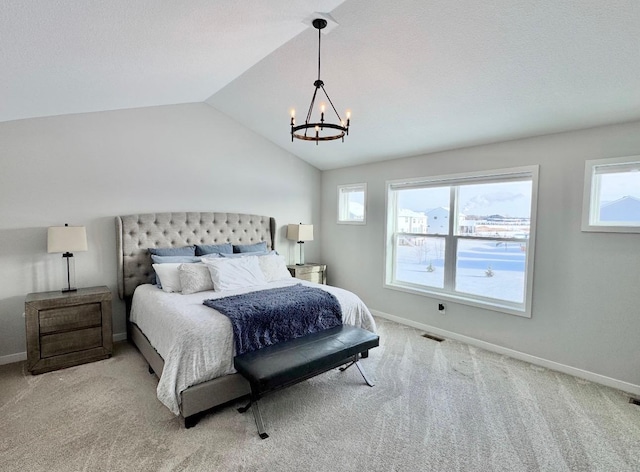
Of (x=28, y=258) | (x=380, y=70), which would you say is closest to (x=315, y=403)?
(x=380, y=70)

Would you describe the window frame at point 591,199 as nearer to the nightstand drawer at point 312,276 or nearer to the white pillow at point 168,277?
the nightstand drawer at point 312,276

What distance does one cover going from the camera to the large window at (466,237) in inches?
138

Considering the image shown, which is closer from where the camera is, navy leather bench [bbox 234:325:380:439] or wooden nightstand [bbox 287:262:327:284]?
navy leather bench [bbox 234:325:380:439]

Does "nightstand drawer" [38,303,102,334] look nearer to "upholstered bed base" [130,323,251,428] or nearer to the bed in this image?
the bed

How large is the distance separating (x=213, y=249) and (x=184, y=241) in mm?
389

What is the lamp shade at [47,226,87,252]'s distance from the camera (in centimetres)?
321

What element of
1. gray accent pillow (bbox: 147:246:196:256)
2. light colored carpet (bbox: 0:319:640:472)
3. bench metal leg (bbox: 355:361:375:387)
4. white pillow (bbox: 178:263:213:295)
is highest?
gray accent pillow (bbox: 147:246:196:256)

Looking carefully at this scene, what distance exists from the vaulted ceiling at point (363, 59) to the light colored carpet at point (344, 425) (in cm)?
234

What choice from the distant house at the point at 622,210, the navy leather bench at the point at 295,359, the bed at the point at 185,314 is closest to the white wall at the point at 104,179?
Answer: the bed at the point at 185,314

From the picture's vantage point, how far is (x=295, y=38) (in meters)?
2.79

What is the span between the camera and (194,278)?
3.46 m

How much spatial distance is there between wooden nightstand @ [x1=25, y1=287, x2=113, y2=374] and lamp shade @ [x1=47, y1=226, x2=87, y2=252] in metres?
0.45

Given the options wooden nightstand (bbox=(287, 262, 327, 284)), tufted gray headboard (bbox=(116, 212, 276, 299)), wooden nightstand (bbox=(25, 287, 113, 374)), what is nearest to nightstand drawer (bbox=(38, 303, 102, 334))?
wooden nightstand (bbox=(25, 287, 113, 374))

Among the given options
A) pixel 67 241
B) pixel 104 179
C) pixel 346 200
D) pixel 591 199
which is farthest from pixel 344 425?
pixel 346 200
